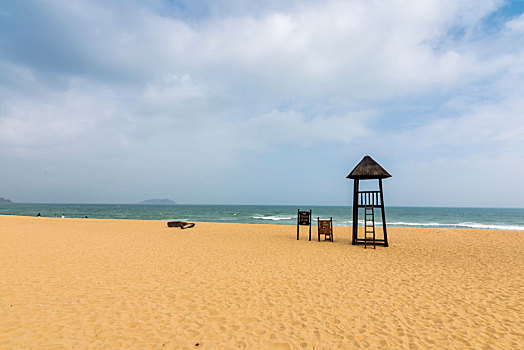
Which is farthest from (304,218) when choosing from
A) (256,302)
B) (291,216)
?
(291,216)

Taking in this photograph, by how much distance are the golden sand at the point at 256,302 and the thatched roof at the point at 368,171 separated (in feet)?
15.6

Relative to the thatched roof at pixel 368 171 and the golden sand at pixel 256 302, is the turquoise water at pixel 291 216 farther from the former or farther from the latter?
the golden sand at pixel 256 302

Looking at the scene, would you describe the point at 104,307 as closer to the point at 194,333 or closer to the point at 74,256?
the point at 194,333

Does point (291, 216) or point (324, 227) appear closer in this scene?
point (324, 227)

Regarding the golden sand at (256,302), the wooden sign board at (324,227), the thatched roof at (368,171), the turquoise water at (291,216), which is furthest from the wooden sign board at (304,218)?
the turquoise water at (291,216)

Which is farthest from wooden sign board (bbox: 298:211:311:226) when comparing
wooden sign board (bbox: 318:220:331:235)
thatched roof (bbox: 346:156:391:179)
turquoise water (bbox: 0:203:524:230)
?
turquoise water (bbox: 0:203:524:230)

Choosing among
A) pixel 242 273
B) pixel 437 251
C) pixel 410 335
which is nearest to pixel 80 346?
pixel 242 273

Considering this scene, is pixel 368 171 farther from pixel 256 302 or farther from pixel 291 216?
pixel 291 216

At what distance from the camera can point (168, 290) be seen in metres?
7.35

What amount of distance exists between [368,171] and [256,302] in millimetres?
10863

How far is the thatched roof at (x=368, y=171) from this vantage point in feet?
48.5

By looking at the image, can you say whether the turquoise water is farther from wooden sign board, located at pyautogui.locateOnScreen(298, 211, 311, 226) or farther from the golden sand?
the golden sand

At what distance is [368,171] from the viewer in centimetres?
1502

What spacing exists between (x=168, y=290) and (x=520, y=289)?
32.9 feet
